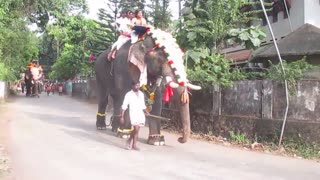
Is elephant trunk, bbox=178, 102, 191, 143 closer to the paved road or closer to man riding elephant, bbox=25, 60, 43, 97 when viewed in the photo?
the paved road

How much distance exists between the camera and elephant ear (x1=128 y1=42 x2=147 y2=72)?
35.6ft

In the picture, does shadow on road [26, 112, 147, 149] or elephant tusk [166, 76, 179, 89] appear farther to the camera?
shadow on road [26, 112, 147, 149]

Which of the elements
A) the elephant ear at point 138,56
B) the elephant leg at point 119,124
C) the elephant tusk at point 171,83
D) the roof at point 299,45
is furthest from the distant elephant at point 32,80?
the elephant tusk at point 171,83

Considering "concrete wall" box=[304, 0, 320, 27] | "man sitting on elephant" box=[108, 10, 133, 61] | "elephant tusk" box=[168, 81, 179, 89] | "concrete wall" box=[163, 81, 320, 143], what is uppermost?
"concrete wall" box=[304, 0, 320, 27]

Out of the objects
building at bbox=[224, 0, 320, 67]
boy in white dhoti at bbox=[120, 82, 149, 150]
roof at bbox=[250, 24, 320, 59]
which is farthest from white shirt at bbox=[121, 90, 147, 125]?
roof at bbox=[250, 24, 320, 59]

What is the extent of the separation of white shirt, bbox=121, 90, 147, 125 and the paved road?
0.63 meters

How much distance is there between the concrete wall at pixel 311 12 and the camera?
878 inches

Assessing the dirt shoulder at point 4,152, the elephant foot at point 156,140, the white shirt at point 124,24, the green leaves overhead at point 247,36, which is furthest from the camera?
the green leaves overhead at point 247,36

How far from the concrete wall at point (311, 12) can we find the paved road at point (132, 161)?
1259cm

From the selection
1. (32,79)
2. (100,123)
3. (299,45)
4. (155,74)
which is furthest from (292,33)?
(32,79)

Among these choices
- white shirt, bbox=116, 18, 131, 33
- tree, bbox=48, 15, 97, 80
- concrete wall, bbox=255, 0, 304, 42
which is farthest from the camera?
tree, bbox=48, 15, 97, 80

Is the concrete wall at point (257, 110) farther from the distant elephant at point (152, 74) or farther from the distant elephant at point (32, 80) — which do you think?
the distant elephant at point (32, 80)

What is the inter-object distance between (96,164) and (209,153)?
96.3 inches

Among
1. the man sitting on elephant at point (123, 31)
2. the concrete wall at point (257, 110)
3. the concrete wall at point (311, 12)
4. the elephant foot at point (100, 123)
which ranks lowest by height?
the elephant foot at point (100, 123)
